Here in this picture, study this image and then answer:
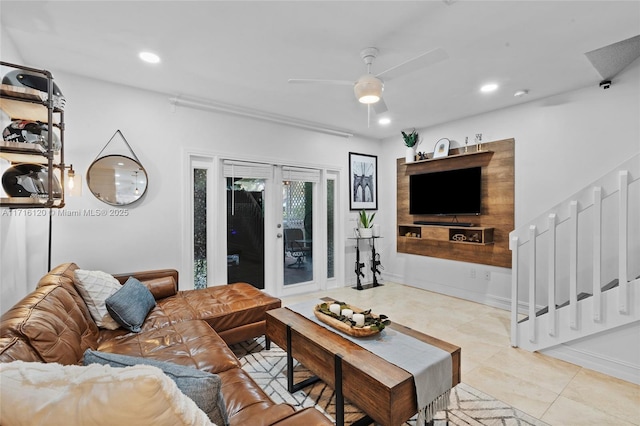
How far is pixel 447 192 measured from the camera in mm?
4398

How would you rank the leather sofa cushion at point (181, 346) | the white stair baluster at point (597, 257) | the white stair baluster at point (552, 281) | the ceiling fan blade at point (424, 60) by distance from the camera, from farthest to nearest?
the white stair baluster at point (552, 281)
the white stair baluster at point (597, 257)
the ceiling fan blade at point (424, 60)
the leather sofa cushion at point (181, 346)

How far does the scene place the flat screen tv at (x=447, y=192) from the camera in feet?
13.5

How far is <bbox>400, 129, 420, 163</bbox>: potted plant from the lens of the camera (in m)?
4.81

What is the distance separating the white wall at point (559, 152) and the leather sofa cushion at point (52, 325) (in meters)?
3.55

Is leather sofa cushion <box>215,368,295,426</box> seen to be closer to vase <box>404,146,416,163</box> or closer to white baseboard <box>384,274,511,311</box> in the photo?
white baseboard <box>384,274,511,311</box>

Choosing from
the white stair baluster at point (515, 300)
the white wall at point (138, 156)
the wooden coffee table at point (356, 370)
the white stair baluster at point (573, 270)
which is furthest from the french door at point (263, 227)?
the white stair baluster at point (573, 270)

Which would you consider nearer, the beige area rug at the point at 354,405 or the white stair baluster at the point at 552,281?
the beige area rug at the point at 354,405

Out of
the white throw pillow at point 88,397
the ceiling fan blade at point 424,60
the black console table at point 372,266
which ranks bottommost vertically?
the black console table at point 372,266

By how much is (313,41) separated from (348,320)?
6.89 feet

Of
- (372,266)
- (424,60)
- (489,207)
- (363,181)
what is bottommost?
(372,266)

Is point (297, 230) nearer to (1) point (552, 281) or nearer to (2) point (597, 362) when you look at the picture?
(1) point (552, 281)

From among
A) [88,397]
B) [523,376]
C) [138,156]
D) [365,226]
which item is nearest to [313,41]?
[138,156]

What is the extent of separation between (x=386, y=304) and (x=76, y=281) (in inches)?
132

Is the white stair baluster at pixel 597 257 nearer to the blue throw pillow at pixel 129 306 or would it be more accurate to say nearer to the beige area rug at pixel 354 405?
the beige area rug at pixel 354 405
